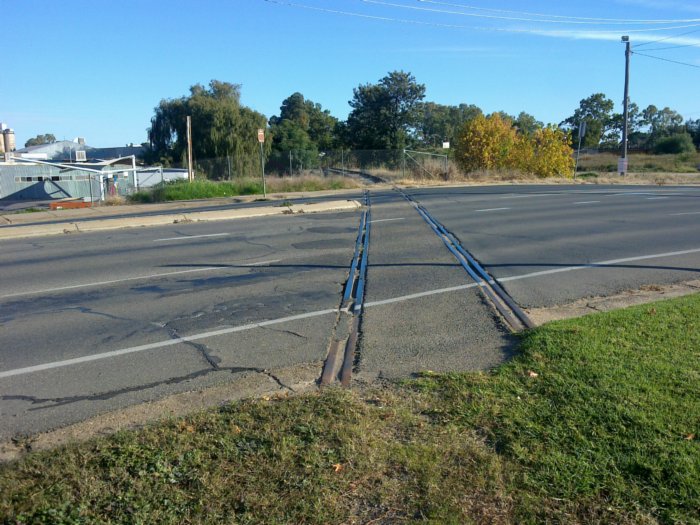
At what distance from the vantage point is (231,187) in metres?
30.7

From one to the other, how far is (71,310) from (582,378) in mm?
6224

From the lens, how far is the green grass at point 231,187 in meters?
27.7

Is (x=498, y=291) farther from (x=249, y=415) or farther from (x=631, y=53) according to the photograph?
(x=631, y=53)

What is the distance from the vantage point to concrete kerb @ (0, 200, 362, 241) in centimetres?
1576

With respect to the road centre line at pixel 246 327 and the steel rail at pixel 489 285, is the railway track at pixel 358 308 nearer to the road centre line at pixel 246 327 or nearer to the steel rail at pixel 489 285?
the steel rail at pixel 489 285

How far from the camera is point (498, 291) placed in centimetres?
802

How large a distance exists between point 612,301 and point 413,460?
500 cm

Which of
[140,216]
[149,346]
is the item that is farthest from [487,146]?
[149,346]

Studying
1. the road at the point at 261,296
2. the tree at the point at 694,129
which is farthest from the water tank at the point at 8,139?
the tree at the point at 694,129

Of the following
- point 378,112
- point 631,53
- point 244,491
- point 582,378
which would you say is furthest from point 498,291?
point 378,112

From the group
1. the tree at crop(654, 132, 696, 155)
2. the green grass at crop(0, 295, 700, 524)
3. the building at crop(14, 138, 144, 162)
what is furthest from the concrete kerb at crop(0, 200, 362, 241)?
the tree at crop(654, 132, 696, 155)

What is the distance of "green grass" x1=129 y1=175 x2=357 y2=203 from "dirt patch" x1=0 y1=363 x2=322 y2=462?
23907mm

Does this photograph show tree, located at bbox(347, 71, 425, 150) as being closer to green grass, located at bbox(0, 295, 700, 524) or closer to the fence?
the fence

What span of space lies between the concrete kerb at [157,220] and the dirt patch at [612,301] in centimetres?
1319
